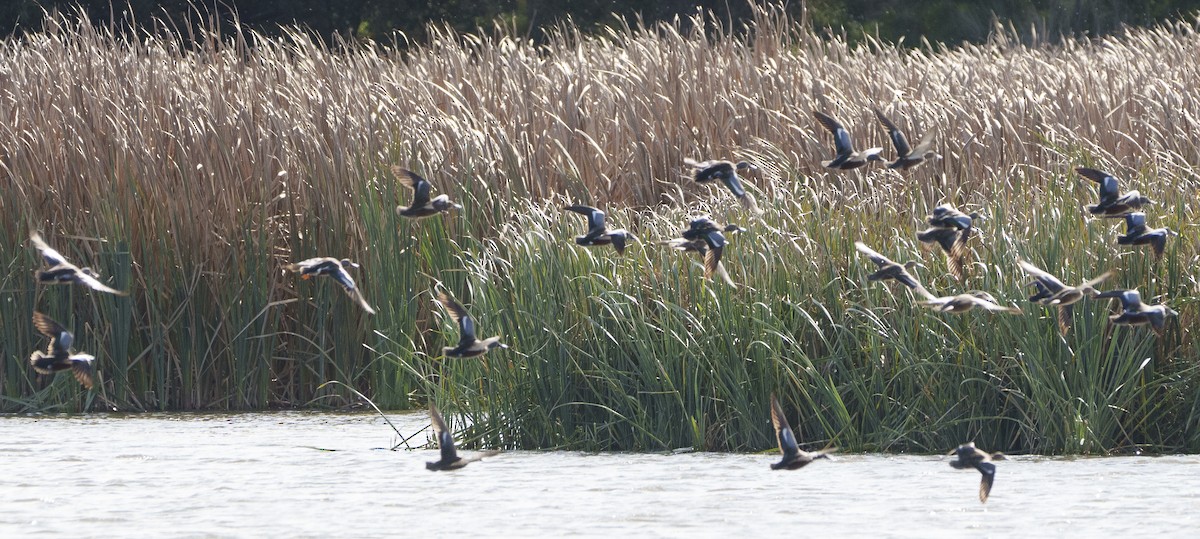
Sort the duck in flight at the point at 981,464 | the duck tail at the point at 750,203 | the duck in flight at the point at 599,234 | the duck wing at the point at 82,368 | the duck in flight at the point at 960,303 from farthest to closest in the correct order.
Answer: the duck tail at the point at 750,203
the duck in flight at the point at 599,234
the duck wing at the point at 82,368
the duck in flight at the point at 960,303
the duck in flight at the point at 981,464

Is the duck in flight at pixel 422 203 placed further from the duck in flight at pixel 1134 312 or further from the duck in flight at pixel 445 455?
the duck in flight at pixel 1134 312

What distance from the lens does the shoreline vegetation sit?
7.55m

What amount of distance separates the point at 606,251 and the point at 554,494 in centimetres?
186

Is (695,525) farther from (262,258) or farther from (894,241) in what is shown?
(262,258)

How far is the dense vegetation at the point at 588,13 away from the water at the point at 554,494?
15.7 meters

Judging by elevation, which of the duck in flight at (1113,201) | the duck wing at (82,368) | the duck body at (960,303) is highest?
the duck in flight at (1113,201)

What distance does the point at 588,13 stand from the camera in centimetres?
2784

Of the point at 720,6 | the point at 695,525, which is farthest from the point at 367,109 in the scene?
the point at 720,6

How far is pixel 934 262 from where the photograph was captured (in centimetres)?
777

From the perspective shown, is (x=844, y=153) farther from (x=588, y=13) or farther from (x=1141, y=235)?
(x=588, y=13)

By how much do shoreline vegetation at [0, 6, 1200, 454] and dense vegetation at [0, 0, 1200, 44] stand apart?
11.4 metres

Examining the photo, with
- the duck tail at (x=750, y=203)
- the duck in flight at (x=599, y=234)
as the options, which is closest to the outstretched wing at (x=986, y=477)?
the duck in flight at (x=599, y=234)

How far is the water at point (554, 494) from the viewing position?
19.2 ft

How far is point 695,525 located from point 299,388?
4363 millimetres
